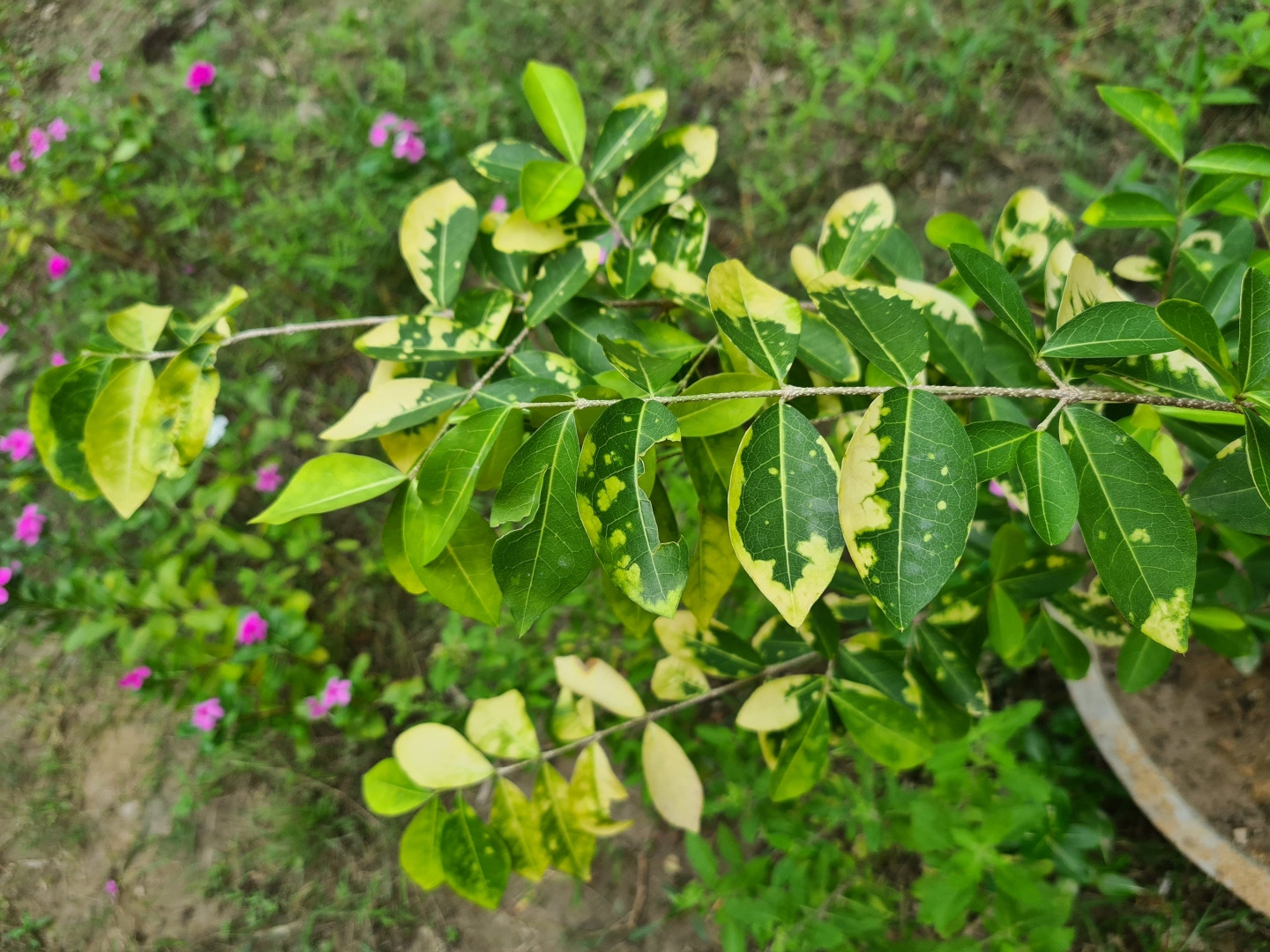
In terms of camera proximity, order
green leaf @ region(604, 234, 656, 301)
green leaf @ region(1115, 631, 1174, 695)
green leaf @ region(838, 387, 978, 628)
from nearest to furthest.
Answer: green leaf @ region(838, 387, 978, 628), green leaf @ region(604, 234, 656, 301), green leaf @ region(1115, 631, 1174, 695)

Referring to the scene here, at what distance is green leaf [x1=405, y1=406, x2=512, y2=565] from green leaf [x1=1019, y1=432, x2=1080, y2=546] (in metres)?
0.49

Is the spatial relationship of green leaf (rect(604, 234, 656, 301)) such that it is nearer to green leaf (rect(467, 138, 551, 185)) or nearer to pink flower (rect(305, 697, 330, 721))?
green leaf (rect(467, 138, 551, 185))

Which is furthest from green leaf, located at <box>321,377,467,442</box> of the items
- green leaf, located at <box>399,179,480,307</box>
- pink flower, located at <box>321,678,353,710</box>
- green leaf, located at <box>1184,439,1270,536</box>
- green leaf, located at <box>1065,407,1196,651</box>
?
pink flower, located at <box>321,678,353,710</box>

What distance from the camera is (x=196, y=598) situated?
239 cm

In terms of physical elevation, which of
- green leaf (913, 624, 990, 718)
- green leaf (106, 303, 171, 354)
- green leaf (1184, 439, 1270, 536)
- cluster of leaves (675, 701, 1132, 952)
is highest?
green leaf (106, 303, 171, 354)

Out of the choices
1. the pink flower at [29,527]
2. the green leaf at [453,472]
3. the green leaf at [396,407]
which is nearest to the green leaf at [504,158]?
the green leaf at [396,407]

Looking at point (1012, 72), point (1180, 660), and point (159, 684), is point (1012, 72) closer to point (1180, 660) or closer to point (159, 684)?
point (1180, 660)

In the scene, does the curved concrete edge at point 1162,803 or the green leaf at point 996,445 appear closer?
the green leaf at point 996,445

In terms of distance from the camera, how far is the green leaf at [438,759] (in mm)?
1071

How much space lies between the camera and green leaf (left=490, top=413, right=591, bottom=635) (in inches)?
28.7

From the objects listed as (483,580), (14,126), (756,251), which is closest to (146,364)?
(483,580)

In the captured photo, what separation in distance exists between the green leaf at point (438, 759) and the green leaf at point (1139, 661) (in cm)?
98

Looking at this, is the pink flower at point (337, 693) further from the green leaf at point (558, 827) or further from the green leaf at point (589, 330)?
the green leaf at point (589, 330)

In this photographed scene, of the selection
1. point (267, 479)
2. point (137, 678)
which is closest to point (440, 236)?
point (267, 479)
